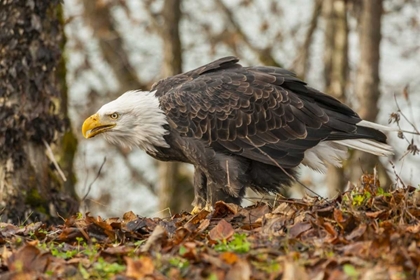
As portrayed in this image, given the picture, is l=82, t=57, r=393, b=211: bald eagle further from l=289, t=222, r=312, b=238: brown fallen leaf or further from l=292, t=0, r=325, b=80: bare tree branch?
l=292, t=0, r=325, b=80: bare tree branch

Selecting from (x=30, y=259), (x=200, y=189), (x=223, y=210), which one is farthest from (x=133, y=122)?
(x=30, y=259)

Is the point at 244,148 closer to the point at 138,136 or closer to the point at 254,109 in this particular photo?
the point at 254,109

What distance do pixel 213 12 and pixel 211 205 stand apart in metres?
12.3

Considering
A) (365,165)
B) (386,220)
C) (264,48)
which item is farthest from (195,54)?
(386,220)

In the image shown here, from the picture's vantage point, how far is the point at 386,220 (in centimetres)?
566

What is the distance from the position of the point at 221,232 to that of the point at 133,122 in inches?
115

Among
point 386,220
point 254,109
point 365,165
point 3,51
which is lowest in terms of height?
point 365,165

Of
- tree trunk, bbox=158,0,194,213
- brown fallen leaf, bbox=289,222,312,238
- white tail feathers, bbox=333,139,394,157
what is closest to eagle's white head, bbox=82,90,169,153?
white tail feathers, bbox=333,139,394,157

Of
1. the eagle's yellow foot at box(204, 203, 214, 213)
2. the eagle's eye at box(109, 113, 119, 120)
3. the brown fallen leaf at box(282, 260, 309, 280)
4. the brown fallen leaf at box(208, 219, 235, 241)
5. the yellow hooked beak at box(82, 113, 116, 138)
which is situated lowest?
the eagle's yellow foot at box(204, 203, 214, 213)

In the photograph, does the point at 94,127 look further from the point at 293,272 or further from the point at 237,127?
the point at 293,272

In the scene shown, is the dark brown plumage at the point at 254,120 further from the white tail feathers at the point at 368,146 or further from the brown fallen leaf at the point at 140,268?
the brown fallen leaf at the point at 140,268

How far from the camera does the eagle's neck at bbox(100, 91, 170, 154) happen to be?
26.3 ft

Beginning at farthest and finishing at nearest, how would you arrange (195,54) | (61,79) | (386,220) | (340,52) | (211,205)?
(195,54)
(340,52)
(61,79)
(211,205)
(386,220)

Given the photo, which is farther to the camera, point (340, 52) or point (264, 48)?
point (264, 48)
